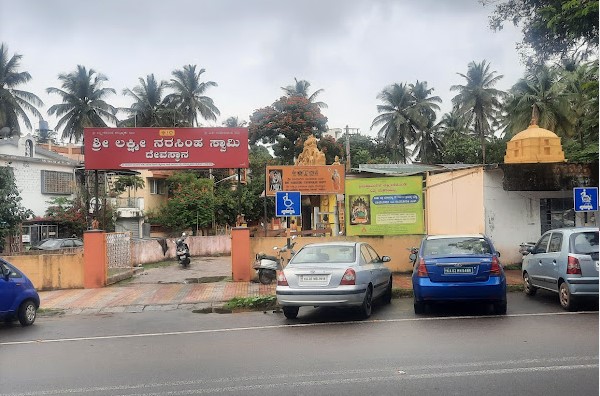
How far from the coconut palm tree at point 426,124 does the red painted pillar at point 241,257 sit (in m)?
39.5

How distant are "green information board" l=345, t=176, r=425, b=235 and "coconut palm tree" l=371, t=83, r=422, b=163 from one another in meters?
36.7

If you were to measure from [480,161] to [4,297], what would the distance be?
44.2 m

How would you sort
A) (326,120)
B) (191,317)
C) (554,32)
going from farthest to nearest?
(326,120) → (554,32) → (191,317)

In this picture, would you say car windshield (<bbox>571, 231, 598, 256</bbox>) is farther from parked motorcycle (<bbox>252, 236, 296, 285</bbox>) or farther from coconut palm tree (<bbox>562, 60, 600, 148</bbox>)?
parked motorcycle (<bbox>252, 236, 296, 285</bbox>)

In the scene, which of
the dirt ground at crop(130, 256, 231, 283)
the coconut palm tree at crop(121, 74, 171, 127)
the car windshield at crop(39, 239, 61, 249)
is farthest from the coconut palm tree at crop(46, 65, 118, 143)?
the dirt ground at crop(130, 256, 231, 283)

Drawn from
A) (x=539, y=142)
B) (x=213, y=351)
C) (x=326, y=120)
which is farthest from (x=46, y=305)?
(x=326, y=120)

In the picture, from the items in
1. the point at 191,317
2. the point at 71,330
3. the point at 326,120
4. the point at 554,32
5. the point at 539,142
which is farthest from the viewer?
the point at 326,120

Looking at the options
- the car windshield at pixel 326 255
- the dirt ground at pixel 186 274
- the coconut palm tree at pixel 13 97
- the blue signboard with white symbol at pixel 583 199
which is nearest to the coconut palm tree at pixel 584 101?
the blue signboard with white symbol at pixel 583 199

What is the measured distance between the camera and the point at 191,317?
11.1 metres

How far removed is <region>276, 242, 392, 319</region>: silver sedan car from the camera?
9.52m

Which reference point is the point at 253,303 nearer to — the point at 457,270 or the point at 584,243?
the point at 457,270

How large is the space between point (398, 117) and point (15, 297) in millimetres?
45555

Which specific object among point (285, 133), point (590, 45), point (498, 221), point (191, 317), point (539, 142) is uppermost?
point (285, 133)

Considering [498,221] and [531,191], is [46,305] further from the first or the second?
[531,191]
